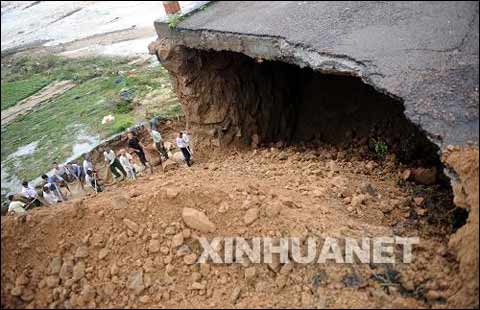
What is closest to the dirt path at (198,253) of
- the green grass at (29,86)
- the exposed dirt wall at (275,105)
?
the exposed dirt wall at (275,105)

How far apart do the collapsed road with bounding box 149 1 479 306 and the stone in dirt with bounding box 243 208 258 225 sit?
1841mm

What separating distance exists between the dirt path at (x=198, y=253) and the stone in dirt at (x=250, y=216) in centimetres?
2

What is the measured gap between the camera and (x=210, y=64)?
7141 millimetres

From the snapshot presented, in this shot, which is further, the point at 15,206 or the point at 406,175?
the point at 15,206

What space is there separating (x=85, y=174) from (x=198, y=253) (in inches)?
204

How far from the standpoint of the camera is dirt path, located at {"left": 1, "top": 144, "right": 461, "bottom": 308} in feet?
11.8

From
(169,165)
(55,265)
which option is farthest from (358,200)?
(169,165)

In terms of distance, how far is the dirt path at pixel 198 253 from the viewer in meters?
3.59

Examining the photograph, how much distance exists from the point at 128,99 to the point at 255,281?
894 centimetres

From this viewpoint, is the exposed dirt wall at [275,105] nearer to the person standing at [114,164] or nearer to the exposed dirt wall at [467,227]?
the person standing at [114,164]

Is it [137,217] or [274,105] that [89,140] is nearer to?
[274,105]

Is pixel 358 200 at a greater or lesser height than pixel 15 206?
lesser

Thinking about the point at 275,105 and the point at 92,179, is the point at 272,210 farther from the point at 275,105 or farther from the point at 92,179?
the point at 92,179

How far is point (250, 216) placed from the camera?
160 inches
